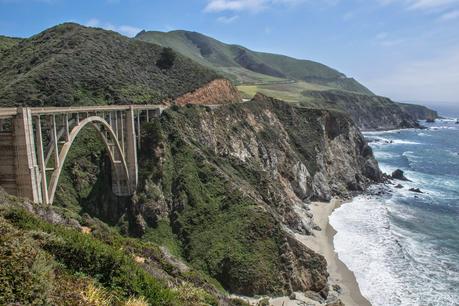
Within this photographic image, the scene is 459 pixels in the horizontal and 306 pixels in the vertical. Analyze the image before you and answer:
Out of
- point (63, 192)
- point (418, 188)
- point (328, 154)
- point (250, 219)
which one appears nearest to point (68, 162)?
point (63, 192)

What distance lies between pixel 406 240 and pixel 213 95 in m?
39.8

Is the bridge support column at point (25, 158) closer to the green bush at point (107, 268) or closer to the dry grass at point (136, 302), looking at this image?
the green bush at point (107, 268)

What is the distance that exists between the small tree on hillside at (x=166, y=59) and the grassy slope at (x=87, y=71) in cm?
83

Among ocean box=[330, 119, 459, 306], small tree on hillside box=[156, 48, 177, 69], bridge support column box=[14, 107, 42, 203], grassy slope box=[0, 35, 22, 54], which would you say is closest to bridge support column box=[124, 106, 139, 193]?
bridge support column box=[14, 107, 42, 203]

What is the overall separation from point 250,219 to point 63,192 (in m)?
19.8

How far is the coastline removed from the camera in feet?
117

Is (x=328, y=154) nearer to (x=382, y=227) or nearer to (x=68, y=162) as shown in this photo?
(x=382, y=227)

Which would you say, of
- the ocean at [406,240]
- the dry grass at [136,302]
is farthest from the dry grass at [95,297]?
the ocean at [406,240]

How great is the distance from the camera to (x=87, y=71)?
190 ft

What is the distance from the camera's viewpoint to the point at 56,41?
6731 centimetres

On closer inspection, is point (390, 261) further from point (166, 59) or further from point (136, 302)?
point (166, 59)

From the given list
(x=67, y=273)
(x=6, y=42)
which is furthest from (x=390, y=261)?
(x=6, y=42)

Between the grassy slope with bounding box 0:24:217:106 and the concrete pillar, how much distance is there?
1225cm

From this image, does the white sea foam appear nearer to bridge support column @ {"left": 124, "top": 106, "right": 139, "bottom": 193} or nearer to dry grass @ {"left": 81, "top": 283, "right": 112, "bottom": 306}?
bridge support column @ {"left": 124, "top": 106, "right": 139, "bottom": 193}
